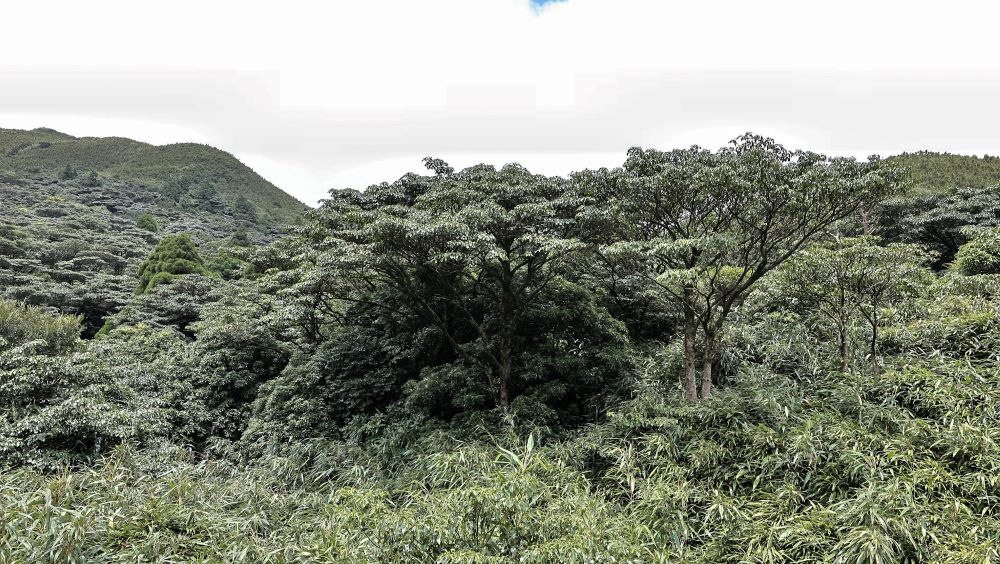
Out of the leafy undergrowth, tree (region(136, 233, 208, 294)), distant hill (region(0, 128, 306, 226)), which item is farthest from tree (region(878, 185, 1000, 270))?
distant hill (region(0, 128, 306, 226))

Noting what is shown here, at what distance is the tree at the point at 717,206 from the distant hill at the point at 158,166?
49.3 metres

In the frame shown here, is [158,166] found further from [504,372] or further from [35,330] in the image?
[504,372]

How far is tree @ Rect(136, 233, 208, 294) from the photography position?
18.6 meters

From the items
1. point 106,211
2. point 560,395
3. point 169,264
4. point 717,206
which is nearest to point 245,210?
point 106,211

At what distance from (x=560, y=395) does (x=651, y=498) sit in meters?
2.91

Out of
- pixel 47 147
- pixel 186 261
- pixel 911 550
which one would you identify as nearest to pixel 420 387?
pixel 911 550

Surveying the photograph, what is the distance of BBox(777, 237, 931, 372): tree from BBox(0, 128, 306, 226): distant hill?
50.9m

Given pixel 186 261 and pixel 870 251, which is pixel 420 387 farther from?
pixel 186 261

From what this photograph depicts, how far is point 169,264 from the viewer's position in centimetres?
1945

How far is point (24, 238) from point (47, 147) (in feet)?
170

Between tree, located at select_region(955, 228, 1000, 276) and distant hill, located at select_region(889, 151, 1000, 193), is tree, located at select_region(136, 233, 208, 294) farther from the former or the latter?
distant hill, located at select_region(889, 151, 1000, 193)

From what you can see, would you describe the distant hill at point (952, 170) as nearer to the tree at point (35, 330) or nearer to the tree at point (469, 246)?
the tree at point (469, 246)

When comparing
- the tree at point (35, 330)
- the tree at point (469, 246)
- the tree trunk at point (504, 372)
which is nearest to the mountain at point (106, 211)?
the tree at point (35, 330)

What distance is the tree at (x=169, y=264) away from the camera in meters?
18.6
